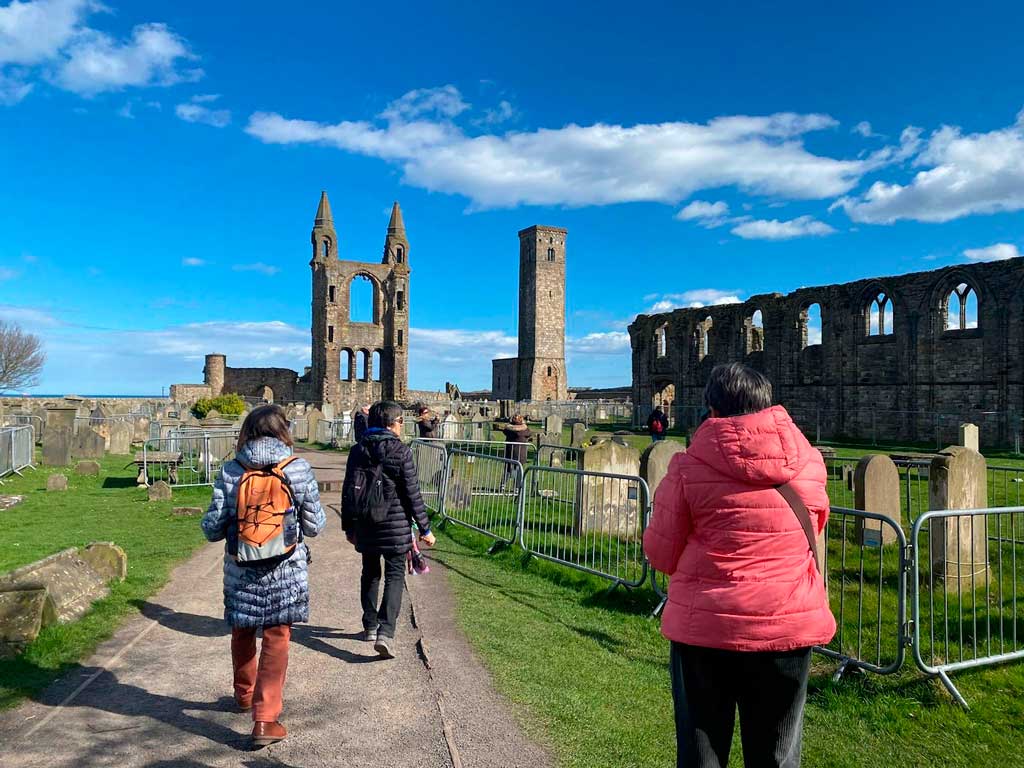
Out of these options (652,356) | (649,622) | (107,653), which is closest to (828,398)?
(652,356)

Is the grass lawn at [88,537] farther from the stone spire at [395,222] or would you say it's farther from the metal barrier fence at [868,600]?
the stone spire at [395,222]

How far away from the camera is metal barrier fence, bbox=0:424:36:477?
1581 centimetres

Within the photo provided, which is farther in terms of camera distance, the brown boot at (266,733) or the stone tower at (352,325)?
the stone tower at (352,325)

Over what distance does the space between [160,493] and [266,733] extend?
10.9m

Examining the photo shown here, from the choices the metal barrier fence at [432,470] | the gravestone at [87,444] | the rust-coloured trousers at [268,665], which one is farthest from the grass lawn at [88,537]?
the metal barrier fence at [432,470]

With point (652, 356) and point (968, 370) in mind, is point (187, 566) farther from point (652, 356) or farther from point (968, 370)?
point (652, 356)

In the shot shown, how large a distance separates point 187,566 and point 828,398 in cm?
3190

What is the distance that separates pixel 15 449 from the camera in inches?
657

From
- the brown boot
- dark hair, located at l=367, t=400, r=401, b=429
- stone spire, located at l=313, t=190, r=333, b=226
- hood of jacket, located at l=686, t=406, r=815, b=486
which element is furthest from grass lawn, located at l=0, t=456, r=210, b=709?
stone spire, located at l=313, t=190, r=333, b=226

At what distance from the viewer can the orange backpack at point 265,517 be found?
12.7 ft

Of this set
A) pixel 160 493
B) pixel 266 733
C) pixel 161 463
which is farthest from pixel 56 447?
pixel 266 733

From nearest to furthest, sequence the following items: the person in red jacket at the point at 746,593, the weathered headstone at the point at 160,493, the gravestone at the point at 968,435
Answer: the person in red jacket at the point at 746,593 → the weathered headstone at the point at 160,493 → the gravestone at the point at 968,435

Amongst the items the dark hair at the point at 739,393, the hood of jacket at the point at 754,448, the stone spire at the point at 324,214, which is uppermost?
the stone spire at the point at 324,214

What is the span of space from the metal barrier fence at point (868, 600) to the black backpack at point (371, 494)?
317cm
